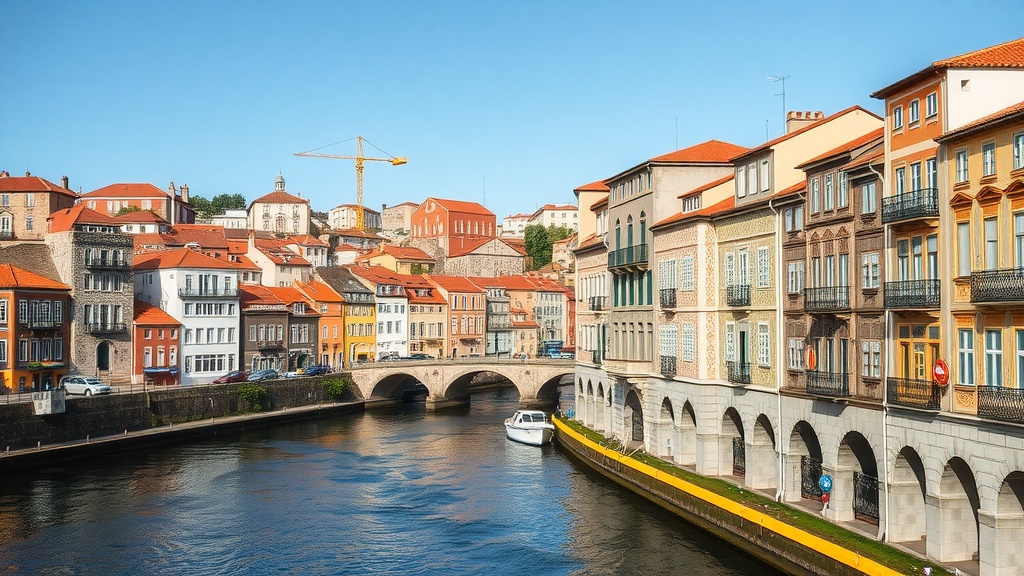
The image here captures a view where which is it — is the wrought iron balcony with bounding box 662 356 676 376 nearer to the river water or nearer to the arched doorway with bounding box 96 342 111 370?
the river water

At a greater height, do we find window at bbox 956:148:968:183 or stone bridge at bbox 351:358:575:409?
window at bbox 956:148:968:183

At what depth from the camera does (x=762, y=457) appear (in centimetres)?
4600

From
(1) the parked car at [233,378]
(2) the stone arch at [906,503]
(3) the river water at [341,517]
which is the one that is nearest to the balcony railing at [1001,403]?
(2) the stone arch at [906,503]

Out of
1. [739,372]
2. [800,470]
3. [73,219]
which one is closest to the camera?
[800,470]

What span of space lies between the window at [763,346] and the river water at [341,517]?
25.7 feet

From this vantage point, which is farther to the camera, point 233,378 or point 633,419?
point 233,378

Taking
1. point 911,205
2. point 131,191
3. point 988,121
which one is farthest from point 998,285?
point 131,191

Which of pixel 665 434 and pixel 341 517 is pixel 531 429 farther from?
pixel 341 517

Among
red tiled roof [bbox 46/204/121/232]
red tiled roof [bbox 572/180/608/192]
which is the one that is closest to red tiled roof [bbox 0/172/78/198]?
red tiled roof [bbox 46/204/121/232]

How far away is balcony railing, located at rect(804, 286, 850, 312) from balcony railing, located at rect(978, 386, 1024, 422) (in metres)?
8.75

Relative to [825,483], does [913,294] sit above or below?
above

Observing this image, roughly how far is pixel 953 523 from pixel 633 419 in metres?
32.6

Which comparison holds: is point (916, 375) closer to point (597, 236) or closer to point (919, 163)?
point (919, 163)

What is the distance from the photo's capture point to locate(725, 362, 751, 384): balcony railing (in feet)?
153
